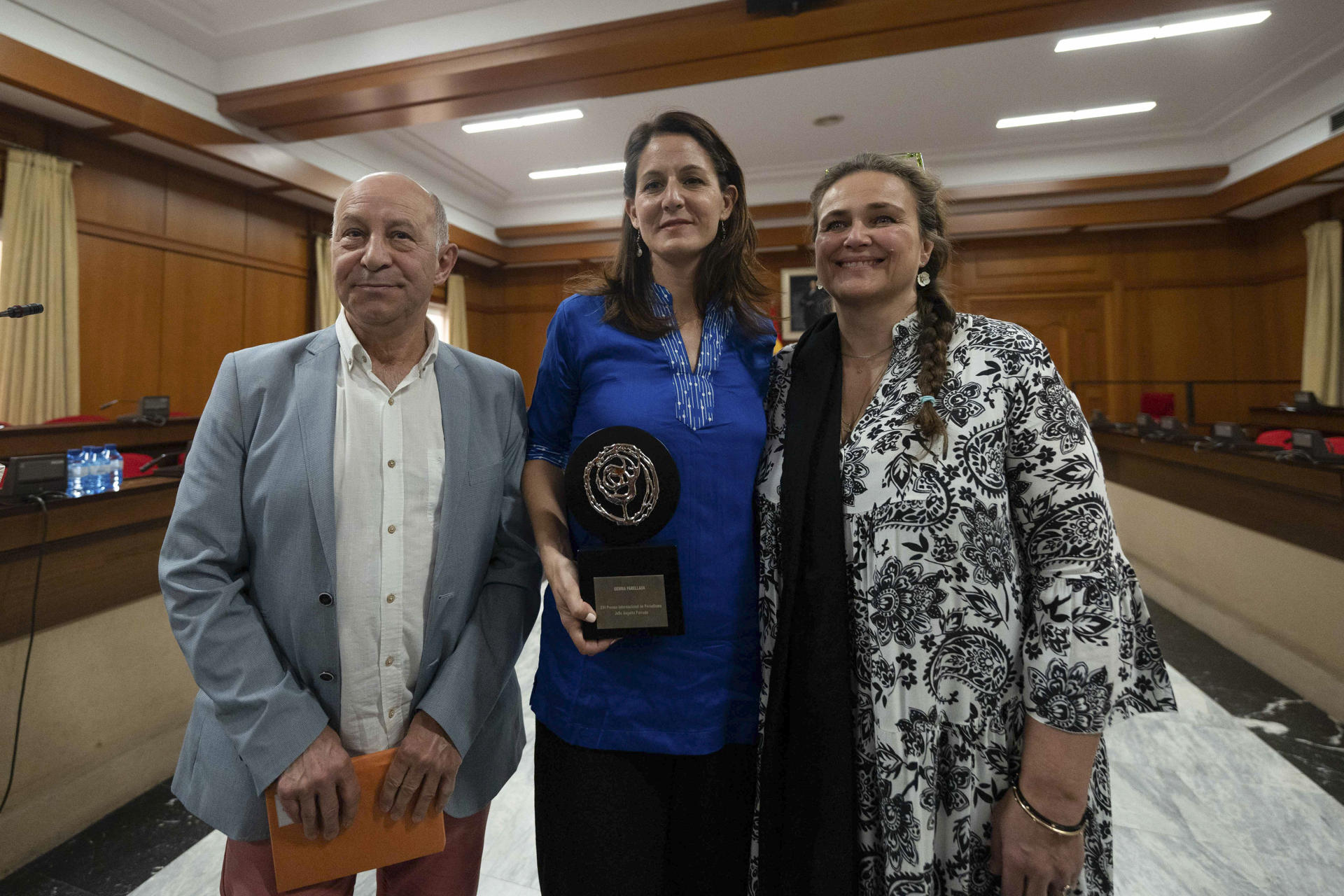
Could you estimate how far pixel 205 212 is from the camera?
549cm

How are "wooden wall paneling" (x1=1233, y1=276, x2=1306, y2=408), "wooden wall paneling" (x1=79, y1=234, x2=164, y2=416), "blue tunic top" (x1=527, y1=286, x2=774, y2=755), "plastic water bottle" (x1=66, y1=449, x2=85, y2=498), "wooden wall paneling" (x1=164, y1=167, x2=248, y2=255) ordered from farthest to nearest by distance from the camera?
1. "wooden wall paneling" (x1=1233, y1=276, x2=1306, y2=408)
2. "wooden wall paneling" (x1=164, y1=167, x2=248, y2=255)
3. "wooden wall paneling" (x1=79, y1=234, x2=164, y2=416)
4. "plastic water bottle" (x1=66, y1=449, x2=85, y2=498)
5. "blue tunic top" (x1=527, y1=286, x2=774, y2=755)

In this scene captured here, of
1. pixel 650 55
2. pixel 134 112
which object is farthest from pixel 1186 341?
pixel 134 112

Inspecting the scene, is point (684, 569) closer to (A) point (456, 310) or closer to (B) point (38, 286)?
(B) point (38, 286)

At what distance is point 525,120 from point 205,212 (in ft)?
8.86

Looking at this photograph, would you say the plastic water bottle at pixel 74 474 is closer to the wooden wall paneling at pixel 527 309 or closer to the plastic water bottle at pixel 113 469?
the plastic water bottle at pixel 113 469

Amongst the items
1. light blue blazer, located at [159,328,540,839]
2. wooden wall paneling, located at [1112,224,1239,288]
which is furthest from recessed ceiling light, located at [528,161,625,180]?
light blue blazer, located at [159,328,540,839]

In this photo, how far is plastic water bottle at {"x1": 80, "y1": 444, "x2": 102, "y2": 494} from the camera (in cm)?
220

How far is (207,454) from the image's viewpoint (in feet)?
3.27

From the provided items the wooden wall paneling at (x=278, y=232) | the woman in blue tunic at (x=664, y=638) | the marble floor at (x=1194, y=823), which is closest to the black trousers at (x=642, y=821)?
the woman in blue tunic at (x=664, y=638)

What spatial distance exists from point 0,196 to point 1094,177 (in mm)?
8843

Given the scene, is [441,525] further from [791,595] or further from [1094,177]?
[1094,177]

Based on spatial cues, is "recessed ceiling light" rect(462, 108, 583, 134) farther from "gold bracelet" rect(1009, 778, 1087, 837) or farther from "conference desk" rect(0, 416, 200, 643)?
"gold bracelet" rect(1009, 778, 1087, 837)

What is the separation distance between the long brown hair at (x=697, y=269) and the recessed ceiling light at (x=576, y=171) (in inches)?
235

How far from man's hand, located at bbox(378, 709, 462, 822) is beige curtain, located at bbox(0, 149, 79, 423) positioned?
5.00 metres
